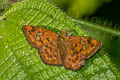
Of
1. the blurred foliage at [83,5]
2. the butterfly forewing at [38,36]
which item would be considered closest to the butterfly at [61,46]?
the butterfly forewing at [38,36]

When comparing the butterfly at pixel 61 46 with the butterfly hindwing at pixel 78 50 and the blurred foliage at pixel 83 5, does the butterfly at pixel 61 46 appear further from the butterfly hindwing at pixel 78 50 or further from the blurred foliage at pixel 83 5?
the blurred foliage at pixel 83 5

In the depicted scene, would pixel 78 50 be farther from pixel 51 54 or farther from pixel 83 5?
pixel 83 5

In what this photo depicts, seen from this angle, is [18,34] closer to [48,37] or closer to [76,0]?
[48,37]

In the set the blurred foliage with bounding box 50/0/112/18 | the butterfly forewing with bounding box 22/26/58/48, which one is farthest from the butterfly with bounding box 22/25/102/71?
the blurred foliage with bounding box 50/0/112/18

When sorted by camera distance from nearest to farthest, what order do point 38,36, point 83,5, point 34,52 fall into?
point 34,52 < point 38,36 < point 83,5

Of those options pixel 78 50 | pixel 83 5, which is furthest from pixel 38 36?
pixel 83 5

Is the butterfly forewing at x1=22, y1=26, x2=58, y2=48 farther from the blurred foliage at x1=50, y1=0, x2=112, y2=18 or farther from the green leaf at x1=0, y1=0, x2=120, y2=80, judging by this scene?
the blurred foliage at x1=50, y1=0, x2=112, y2=18
